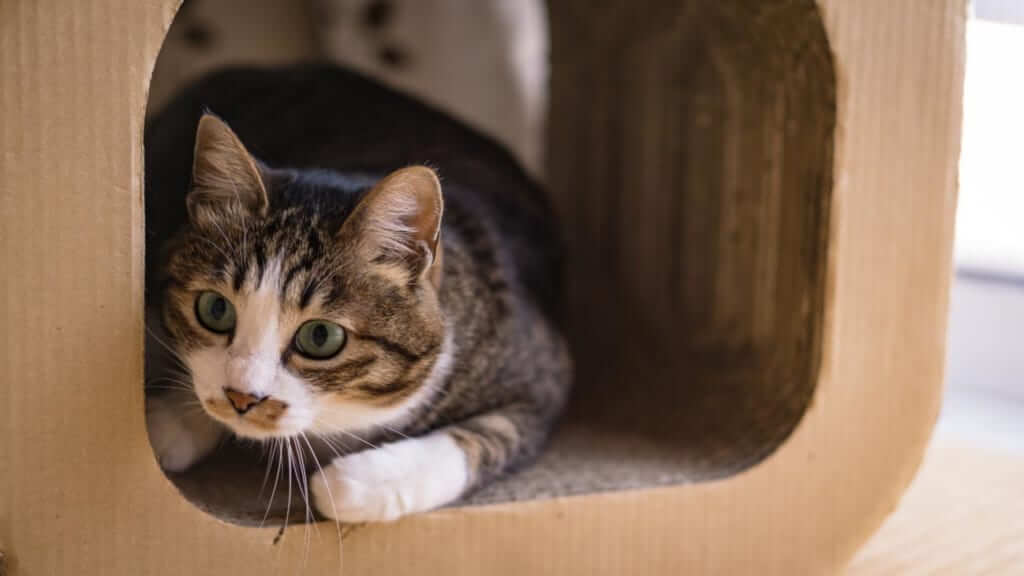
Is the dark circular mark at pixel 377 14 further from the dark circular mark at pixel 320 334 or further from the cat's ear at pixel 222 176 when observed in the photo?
the dark circular mark at pixel 320 334

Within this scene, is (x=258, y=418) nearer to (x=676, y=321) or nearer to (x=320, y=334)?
(x=320, y=334)

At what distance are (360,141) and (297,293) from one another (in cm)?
61

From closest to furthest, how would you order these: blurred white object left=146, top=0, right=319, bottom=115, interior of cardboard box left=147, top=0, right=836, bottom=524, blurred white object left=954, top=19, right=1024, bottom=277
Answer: interior of cardboard box left=147, top=0, right=836, bottom=524, blurred white object left=954, top=19, right=1024, bottom=277, blurred white object left=146, top=0, right=319, bottom=115

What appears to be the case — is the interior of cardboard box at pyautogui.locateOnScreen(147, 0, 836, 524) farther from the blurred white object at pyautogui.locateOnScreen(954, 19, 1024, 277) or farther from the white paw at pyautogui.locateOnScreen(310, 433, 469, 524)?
the blurred white object at pyautogui.locateOnScreen(954, 19, 1024, 277)

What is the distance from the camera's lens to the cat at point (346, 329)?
935 mm

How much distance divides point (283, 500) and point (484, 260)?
40cm

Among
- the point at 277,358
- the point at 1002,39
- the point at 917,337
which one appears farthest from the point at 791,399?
the point at 1002,39

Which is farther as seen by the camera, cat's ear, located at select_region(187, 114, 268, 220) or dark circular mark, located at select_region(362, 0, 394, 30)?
dark circular mark, located at select_region(362, 0, 394, 30)

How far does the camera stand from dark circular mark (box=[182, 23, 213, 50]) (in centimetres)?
198

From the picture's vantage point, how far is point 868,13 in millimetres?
1066

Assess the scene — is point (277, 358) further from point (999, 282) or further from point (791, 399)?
point (999, 282)

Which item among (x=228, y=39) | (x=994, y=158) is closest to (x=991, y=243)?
(x=994, y=158)

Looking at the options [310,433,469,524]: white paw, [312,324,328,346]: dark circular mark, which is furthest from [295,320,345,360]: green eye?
[310,433,469,524]: white paw

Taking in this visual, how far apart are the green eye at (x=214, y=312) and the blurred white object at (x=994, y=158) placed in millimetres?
1138
